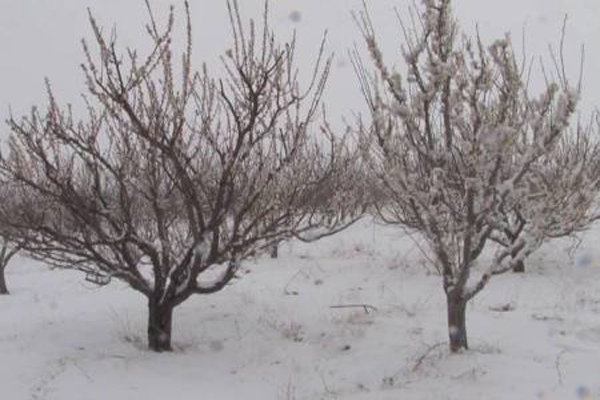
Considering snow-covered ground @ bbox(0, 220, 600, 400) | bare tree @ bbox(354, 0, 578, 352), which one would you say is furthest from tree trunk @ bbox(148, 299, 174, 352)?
bare tree @ bbox(354, 0, 578, 352)

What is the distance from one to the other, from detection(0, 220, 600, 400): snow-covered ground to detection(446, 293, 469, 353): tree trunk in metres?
0.13

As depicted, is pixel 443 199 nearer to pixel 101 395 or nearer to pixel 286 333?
pixel 286 333

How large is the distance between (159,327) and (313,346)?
1.53 metres

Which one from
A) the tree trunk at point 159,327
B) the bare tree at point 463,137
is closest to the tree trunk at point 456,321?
the bare tree at point 463,137

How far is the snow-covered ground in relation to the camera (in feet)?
15.0

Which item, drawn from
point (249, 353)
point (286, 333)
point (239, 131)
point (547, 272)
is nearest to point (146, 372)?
point (249, 353)

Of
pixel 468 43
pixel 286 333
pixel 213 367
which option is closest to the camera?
pixel 468 43

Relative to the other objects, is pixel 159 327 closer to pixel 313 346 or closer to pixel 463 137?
pixel 313 346

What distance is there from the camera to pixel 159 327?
236 inches

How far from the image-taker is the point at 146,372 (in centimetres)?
535

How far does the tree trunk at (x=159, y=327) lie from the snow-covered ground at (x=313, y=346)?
0.13m

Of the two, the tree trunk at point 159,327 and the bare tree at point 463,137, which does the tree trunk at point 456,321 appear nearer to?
the bare tree at point 463,137

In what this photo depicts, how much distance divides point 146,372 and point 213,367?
2.10 feet

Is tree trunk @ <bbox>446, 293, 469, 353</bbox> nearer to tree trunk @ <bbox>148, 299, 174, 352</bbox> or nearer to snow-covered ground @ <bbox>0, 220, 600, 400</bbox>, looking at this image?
snow-covered ground @ <bbox>0, 220, 600, 400</bbox>
